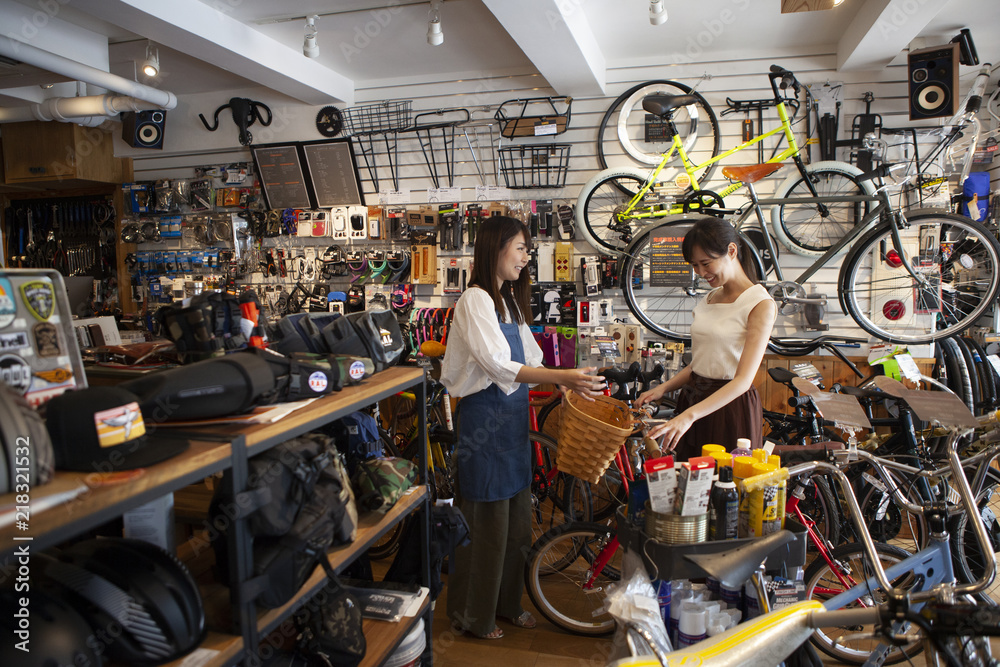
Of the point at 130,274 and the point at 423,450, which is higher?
the point at 130,274

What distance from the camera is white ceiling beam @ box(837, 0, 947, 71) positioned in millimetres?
3266

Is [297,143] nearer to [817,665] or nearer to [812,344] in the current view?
[812,344]

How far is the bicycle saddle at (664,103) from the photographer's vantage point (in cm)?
411

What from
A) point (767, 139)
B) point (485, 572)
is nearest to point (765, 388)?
point (767, 139)

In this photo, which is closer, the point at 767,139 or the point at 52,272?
the point at 52,272

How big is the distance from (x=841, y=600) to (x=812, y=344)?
263cm

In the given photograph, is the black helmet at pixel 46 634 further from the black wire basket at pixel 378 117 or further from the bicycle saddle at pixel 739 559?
the black wire basket at pixel 378 117

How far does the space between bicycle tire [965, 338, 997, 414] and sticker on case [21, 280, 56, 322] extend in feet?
15.7

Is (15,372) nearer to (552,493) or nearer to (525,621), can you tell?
(525,621)

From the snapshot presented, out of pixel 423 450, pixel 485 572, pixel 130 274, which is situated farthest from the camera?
pixel 130 274

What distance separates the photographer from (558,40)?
3553mm

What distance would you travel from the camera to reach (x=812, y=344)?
13.5 feet

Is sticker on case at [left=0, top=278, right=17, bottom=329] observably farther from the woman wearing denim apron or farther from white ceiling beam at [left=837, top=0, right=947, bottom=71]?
white ceiling beam at [left=837, top=0, right=947, bottom=71]

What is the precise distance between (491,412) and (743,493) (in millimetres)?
1226
